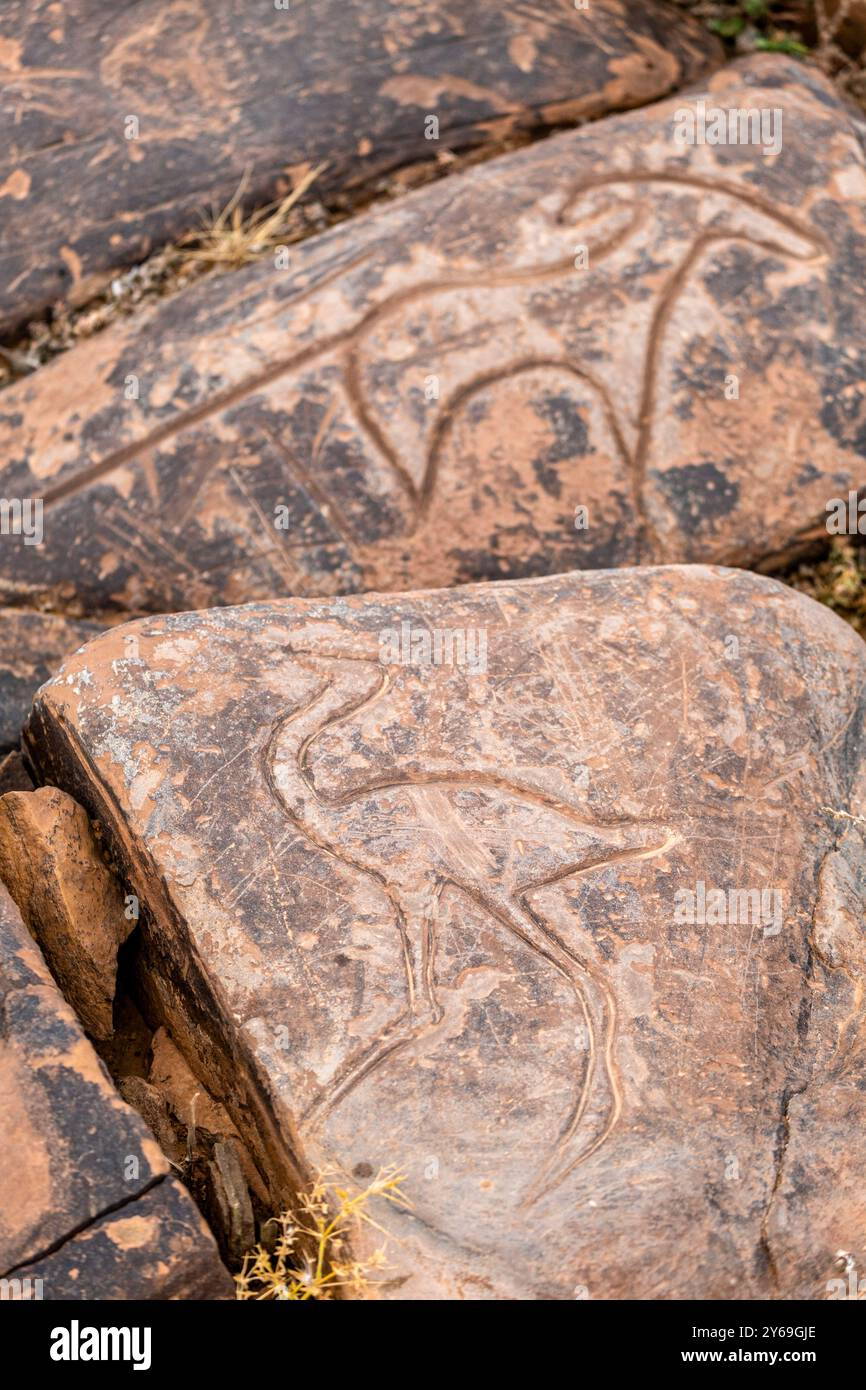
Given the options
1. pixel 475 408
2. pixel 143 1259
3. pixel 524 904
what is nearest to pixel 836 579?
pixel 475 408

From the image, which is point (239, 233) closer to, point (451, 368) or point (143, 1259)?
point (451, 368)

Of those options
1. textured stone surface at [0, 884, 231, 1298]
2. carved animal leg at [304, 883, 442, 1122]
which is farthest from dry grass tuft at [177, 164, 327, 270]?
textured stone surface at [0, 884, 231, 1298]

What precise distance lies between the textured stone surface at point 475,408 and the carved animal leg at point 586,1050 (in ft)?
4.31

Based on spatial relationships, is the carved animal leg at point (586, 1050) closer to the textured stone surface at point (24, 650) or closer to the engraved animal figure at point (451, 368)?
the engraved animal figure at point (451, 368)

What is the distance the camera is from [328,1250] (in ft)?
8.61

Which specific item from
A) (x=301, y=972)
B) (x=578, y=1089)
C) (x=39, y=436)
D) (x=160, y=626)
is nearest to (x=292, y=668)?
(x=160, y=626)

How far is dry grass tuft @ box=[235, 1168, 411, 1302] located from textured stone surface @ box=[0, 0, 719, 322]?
2952mm

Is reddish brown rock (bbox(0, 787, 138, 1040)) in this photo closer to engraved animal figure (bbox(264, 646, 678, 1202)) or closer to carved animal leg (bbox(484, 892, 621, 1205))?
engraved animal figure (bbox(264, 646, 678, 1202))

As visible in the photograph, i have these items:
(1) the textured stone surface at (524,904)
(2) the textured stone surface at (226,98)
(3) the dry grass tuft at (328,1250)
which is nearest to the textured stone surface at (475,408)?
(2) the textured stone surface at (226,98)

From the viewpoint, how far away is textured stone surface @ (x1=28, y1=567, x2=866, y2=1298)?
2629mm

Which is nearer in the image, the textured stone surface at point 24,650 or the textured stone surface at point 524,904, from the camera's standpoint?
the textured stone surface at point 524,904

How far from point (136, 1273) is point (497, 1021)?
81cm

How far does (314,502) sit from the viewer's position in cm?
384

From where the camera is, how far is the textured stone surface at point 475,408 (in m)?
3.84
